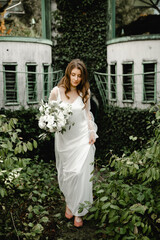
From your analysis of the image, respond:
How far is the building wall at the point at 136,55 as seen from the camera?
24.1 ft

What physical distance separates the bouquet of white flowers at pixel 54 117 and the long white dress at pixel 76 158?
0.39 meters

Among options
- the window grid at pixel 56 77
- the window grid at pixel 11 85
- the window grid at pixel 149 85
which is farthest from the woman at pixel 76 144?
the window grid at pixel 56 77

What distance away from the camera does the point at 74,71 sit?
4.14 m

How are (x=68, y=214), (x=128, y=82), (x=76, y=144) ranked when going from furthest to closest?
1. (x=128, y=82)
2. (x=68, y=214)
3. (x=76, y=144)

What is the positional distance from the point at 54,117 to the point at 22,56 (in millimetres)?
4106

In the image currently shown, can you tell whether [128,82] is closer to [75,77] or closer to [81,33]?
[81,33]

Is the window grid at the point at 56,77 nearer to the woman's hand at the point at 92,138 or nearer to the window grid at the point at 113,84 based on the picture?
the window grid at the point at 113,84

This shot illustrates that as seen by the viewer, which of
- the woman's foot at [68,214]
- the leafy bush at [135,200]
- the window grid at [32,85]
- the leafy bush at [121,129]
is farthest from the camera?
the window grid at [32,85]

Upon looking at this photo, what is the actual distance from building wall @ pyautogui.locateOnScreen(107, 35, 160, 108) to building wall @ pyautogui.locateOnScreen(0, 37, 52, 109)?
212 cm

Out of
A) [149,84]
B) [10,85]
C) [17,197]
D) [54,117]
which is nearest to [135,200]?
[54,117]

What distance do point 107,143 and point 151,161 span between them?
4.72 meters

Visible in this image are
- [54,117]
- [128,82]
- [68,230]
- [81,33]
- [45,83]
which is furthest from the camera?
[81,33]

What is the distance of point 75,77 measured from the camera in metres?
4.15

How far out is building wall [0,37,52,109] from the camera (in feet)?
23.2
